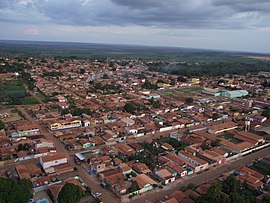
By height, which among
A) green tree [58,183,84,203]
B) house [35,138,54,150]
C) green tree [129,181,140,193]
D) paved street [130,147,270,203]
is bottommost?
paved street [130,147,270,203]

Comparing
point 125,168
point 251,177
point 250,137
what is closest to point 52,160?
point 125,168

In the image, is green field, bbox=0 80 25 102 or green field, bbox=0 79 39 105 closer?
green field, bbox=0 79 39 105

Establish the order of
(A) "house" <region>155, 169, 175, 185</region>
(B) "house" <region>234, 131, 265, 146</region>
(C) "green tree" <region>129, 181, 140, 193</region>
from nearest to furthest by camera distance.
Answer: (C) "green tree" <region>129, 181, 140, 193</region> → (A) "house" <region>155, 169, 175, 185</region> → (B) "house" <region>234, 131, 265, 146</region>

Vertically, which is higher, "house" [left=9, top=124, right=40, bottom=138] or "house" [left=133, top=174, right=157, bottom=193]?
"house" [left=9, top=124, right=40, bottom=138]

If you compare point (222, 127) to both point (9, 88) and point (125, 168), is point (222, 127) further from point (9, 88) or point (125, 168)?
point (9, 88)

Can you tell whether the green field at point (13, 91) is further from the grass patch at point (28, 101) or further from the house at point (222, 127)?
the house at point (222, 127)

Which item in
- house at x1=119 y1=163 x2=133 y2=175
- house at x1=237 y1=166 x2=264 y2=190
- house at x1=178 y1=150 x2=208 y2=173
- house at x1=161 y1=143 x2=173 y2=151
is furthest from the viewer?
house at x1=161 y1=143 x2=173 y2=151

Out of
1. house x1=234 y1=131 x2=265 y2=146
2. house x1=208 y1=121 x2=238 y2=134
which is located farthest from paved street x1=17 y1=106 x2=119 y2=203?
house x1=234 y1=131 x2=265 y2=146

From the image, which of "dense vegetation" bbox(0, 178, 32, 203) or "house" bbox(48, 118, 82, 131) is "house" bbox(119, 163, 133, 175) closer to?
"dense vegetation" bbox(0, 178, 32, 203)
